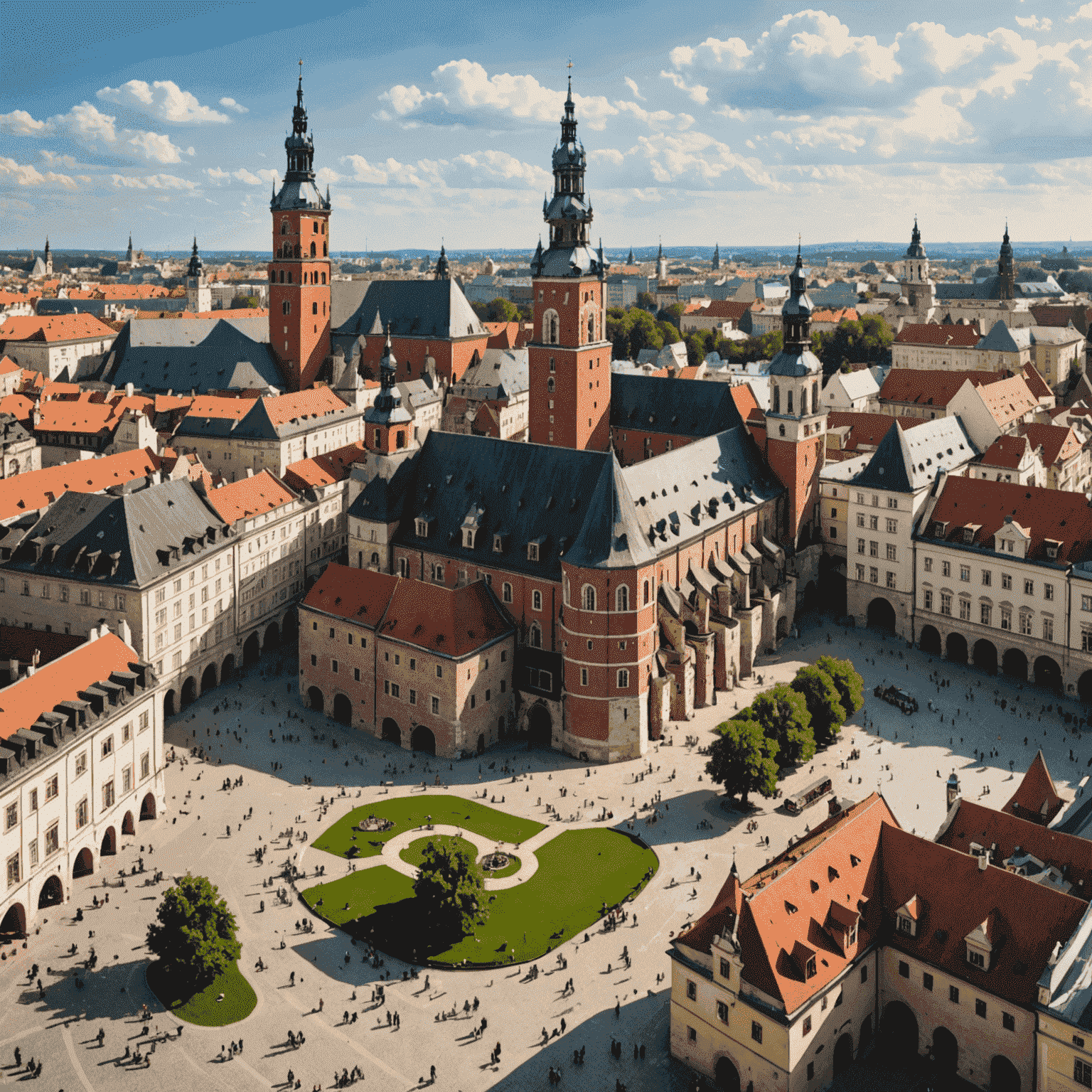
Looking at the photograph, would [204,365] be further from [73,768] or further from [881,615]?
[73,768]

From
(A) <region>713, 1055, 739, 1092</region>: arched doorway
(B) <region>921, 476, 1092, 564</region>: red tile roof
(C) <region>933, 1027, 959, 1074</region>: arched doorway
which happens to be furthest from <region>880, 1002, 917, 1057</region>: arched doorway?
(B) <region>921, 476, 1092, 564</region>: red tile roof

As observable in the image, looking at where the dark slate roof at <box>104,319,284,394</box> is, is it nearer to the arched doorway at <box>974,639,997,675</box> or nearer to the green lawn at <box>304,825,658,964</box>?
the arched doorway at <box>974,639,997,675</box>

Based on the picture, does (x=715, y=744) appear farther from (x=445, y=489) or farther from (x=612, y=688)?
(x=445, y=489)

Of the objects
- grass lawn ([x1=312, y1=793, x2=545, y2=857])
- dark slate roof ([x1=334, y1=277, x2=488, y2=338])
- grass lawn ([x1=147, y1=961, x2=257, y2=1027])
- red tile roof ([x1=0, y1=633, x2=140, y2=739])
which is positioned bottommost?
grass lawn ([x1=147, y1=961, x2=257, y2=1027])

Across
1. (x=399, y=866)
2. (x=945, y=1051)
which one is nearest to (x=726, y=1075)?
(x=945, y=1051)

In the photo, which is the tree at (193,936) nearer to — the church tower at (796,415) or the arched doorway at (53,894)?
the arched doorway at (53,894)

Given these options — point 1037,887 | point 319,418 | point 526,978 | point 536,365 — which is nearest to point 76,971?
point 526,978
